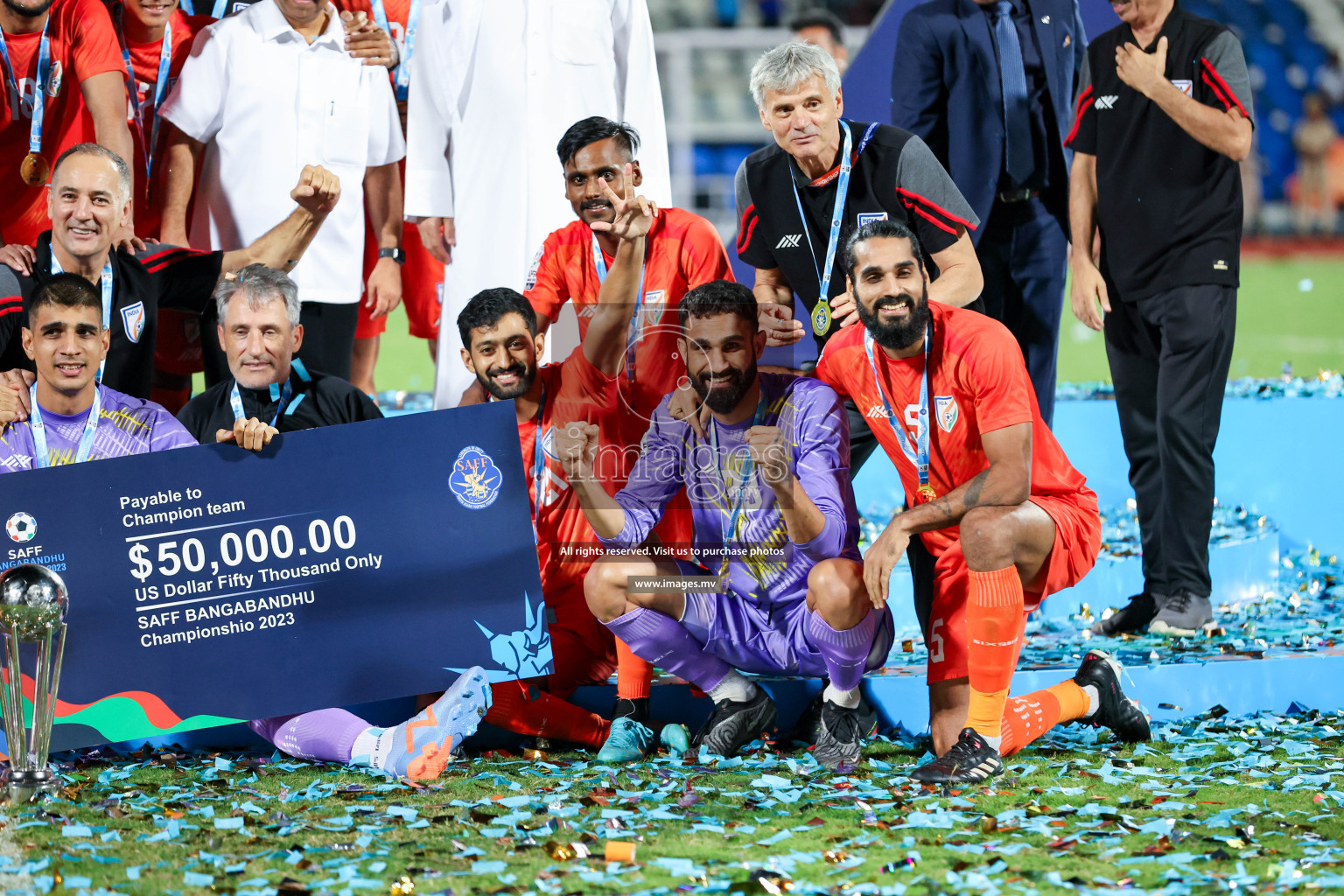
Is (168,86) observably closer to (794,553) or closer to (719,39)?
(794,553)

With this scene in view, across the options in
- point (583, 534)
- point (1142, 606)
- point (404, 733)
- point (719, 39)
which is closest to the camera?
point (404, 733)

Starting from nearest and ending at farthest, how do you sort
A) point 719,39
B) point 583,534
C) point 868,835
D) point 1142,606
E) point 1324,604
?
point 868,835 < point 583,534 < point 1142,606 < point 1324,604 < point 719,39

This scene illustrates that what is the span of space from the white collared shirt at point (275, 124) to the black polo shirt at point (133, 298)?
0.45m

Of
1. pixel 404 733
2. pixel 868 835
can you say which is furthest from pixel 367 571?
pixel 868 835

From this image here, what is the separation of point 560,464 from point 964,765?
1294 millimetres

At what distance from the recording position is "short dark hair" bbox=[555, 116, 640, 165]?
3789 mm

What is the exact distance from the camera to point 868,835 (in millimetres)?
2729

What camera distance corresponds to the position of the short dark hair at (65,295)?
11.3ft

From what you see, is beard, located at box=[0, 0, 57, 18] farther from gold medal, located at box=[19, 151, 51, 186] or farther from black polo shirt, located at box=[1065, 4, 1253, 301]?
black polo shirt, located at box=[1065, 4, 1253, 301]

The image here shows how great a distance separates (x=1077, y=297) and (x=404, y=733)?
279 cm

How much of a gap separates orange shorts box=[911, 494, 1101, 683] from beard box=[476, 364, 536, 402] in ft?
3.92

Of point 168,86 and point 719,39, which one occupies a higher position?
point 719,39

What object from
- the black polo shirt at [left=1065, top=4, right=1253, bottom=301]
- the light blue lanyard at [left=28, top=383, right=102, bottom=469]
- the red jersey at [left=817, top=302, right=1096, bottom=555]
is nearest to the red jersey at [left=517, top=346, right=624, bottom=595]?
the red jersey at [left=817, top=302, right=1096, bottom=555]

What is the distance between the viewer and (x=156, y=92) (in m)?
4.51
